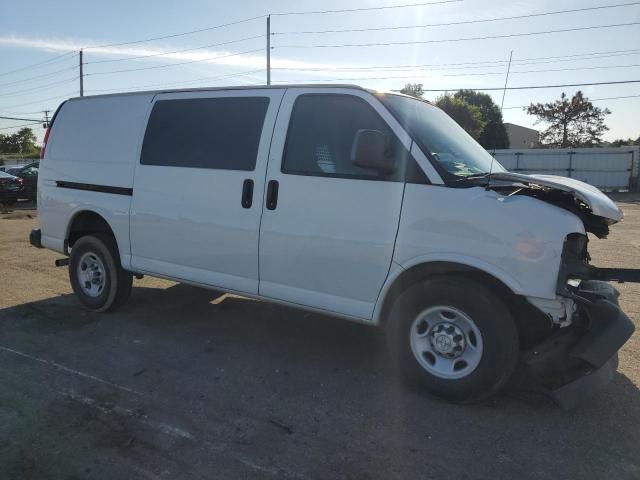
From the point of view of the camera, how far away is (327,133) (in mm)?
4113

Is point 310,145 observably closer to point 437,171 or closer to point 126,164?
point 437,171

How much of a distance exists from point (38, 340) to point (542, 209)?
4.37 m

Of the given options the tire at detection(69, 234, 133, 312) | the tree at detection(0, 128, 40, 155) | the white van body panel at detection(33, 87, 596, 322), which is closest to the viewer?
the white van body panel at detection(33, 87, 596, 322)

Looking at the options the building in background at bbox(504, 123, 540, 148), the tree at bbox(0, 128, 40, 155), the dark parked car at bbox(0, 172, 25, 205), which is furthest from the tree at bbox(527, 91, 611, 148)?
the tree at bbox(0, 128, 40, 155)

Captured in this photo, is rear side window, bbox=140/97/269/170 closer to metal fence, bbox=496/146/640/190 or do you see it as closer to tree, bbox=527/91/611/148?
metal fence, bbox=496/146/640/190

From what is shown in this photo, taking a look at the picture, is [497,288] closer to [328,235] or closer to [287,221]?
[328,235]

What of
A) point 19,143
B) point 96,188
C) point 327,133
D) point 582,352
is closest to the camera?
point 582,352

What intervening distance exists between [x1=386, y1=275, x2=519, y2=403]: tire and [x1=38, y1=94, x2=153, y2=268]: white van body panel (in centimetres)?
300

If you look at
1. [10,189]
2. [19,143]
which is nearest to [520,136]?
[10,189]

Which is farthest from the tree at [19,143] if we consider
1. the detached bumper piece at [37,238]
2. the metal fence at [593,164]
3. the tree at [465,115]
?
the detached bumper piece at [37,238]

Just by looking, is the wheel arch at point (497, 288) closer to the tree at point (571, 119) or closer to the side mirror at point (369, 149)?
the side mirror at point (369, 149)

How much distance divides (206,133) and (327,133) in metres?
1.23

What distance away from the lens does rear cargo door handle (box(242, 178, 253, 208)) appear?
434 centimetres

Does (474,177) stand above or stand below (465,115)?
below
